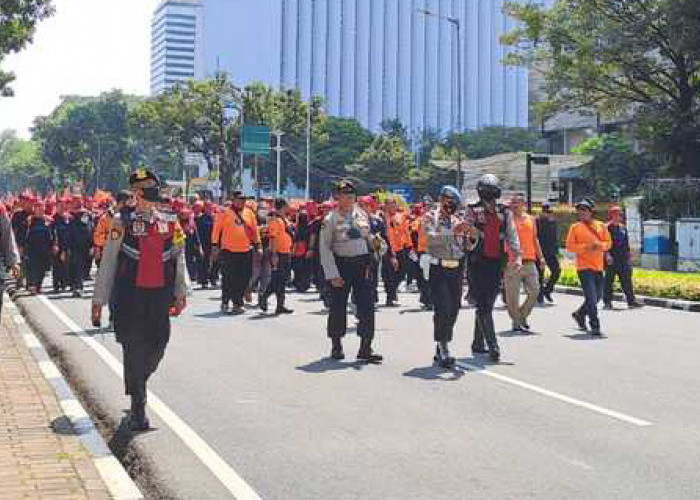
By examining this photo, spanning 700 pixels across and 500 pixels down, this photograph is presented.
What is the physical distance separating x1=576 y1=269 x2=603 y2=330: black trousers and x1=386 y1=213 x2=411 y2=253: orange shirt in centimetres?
535

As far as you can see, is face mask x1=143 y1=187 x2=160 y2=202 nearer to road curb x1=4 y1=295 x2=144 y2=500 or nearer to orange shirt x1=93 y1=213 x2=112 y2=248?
road curb x1=4 y1=295 x2=144 y2=500

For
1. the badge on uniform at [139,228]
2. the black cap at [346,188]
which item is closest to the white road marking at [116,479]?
the badge on uniform at [139,228]

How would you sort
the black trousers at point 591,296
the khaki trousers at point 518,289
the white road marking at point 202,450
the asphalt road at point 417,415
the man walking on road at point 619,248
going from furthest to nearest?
the man walking on road at point 619,248
the black trousers at point 591,296
the khaki trousers at point 518,289
the asphalt road at point 417,415
the white road marking at point 202,450

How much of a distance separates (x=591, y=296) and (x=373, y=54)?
146099mm

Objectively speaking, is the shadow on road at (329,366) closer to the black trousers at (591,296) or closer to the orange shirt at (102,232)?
the black trousers at (591,296)

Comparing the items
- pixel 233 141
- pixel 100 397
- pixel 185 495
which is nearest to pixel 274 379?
pixel 100 397

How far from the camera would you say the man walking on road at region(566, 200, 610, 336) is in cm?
1327

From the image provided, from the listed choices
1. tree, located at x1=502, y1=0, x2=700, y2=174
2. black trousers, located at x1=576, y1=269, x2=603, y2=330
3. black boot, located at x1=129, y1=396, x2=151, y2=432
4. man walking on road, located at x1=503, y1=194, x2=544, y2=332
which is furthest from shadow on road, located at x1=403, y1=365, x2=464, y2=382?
tree, located at x1=502, y1=0, x2=700, y2=174

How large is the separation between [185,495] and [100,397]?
122 inches

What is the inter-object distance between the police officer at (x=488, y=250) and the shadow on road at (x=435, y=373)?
28.7 inches

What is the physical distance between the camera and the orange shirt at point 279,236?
16141mm

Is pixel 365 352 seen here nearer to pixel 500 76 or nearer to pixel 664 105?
pixel 664 105

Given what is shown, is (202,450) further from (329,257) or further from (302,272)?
(302,272)

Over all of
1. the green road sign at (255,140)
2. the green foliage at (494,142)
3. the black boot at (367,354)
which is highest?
the green foliage at (494,142)
